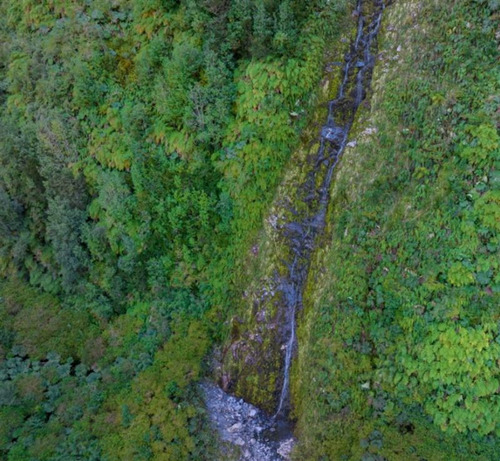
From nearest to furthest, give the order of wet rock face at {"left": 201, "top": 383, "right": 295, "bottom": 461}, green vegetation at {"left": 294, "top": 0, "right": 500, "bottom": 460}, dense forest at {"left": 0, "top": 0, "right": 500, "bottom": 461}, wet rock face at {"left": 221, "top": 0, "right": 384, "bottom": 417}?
green vegetation at {"left": 294, "top": 0, "right": 500, "bottom": 460}, dense forest at {"left": 0, "top": 0, "right": 500, "bottom": 461}, wet rock face at {"left": 201, "top": 383, "right": 295, "bottom": 461}, wet rock face at {"left": 221, "top": 0, "right": 384, "bottom": 417}

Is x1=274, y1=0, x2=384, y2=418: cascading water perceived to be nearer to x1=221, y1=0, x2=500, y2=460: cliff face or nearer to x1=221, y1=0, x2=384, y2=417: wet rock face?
x1=221, y1=0, x2=384, y2=417: wet rock face

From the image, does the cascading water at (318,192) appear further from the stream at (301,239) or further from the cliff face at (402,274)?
the cliff face at (402,274)

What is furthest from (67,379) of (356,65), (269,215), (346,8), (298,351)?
(346,8)

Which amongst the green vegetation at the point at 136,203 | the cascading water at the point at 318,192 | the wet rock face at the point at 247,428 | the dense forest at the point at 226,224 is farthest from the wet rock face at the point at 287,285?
the green vegetation at the point at 136,203

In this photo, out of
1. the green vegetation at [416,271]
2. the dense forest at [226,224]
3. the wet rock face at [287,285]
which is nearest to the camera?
the green vegetation at [416,271]

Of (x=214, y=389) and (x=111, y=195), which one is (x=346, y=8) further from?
(x=214, y=389)

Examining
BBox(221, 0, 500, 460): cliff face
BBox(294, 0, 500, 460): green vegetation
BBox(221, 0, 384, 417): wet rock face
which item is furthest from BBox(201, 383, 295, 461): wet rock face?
BBox(294, 0, 500, 460): green vegetation

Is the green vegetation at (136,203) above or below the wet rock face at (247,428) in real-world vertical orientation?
above
